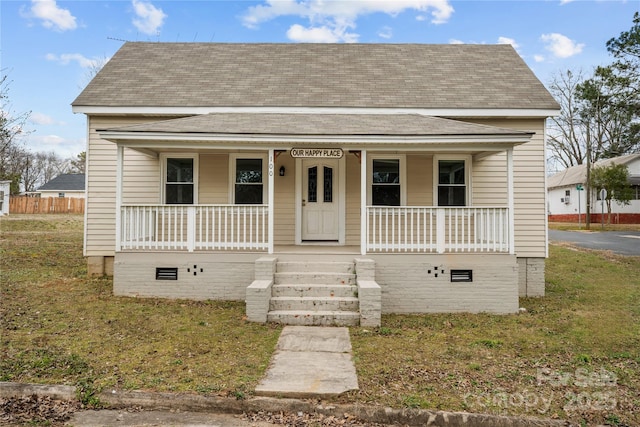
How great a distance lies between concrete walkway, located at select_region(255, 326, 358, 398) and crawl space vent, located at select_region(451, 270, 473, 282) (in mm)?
2596

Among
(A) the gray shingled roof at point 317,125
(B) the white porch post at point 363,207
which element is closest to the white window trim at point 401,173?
(A) the gray shingled roof at point 317,125

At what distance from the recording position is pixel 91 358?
16.3 feet

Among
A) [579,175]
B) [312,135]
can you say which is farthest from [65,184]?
[579,175]

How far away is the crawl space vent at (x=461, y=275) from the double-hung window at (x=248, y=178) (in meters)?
4.50

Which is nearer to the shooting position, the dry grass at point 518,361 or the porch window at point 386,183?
the dry grass at point 518,361

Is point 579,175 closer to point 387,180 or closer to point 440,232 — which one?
point 387,180

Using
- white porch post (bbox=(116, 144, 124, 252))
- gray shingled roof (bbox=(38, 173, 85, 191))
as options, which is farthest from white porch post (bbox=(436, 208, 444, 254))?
gray shingled roof (bbox=(38, 173, 85, 191))

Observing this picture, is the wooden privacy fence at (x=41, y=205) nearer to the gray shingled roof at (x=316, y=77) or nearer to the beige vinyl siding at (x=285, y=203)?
the gray shingled roof at (x=316, y=77)

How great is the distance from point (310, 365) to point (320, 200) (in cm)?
531

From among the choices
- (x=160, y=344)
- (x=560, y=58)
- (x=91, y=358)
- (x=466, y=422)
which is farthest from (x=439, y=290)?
(x=560, y=58)

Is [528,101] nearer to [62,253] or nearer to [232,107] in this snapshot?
[232,107]

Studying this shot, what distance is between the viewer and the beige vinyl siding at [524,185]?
9.35m

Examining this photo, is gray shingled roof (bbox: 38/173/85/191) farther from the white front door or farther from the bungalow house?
the white front door

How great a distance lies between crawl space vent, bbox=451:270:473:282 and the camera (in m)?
7.75
